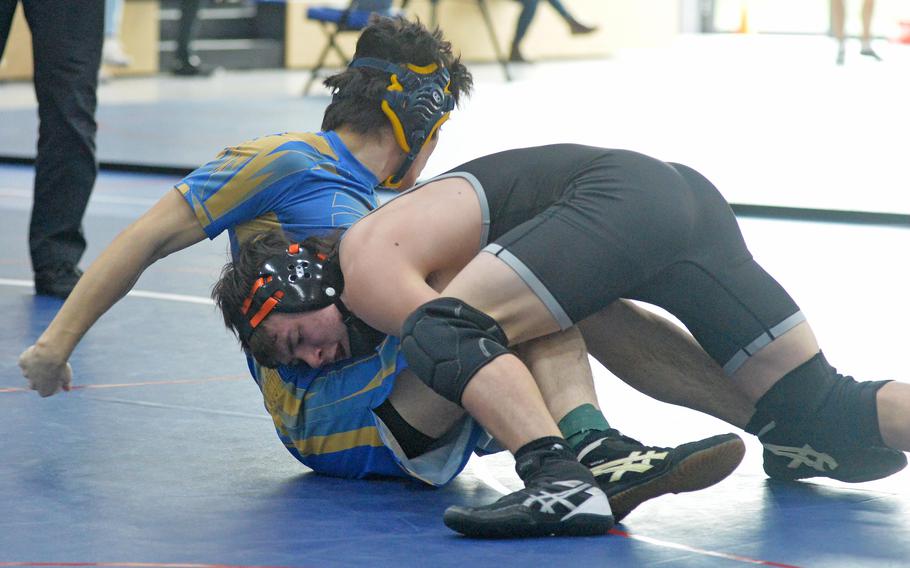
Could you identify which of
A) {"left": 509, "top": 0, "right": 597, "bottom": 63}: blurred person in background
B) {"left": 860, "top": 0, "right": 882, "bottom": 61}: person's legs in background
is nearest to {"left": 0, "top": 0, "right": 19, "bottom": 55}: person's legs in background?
{"left": 509, "top": 0, "right": 597, "bottom": 63}: blurred person in background

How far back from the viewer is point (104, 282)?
2611 mm

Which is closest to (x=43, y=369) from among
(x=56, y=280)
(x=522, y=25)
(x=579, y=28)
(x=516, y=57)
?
(x=56, y=280)

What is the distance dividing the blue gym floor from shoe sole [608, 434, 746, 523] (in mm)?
53

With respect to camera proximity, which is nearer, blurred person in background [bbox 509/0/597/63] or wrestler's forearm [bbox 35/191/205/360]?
wrestler's forearm [bbox 35/191/205/360]

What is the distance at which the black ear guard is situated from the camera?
93.0 inches

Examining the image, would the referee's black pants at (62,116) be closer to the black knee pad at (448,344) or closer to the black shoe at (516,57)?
the black knee pad at (448,344)

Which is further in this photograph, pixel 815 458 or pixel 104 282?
pixel 104 282

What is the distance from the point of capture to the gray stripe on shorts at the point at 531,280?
2.24 meters

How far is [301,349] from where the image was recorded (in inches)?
94.7

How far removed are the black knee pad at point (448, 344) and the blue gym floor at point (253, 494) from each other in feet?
0.75

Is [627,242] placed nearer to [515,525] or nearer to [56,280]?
[515,525]

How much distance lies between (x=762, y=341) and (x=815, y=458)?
0.23m

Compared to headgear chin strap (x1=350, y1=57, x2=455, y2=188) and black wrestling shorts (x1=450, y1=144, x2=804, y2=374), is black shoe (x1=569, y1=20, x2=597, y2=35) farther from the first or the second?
black wrestling shorts (x1=450, y1=144, x2=804, y2=374)

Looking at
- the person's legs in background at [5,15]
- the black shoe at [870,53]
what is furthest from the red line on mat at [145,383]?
the black shoe at [870,53]
